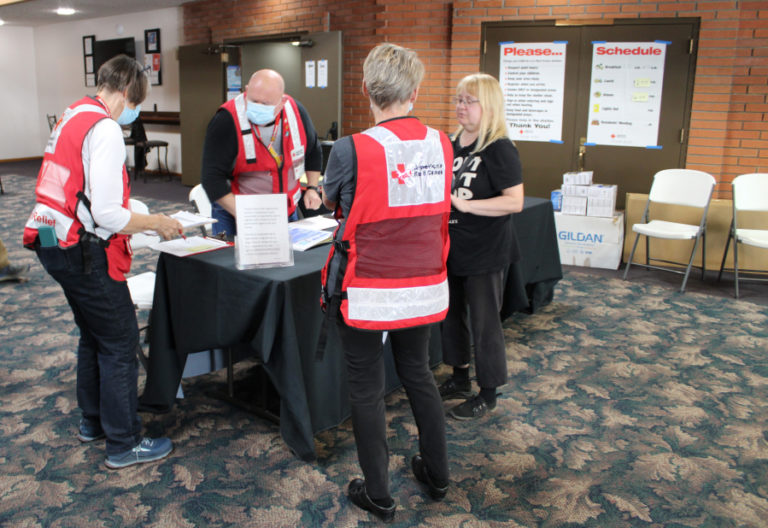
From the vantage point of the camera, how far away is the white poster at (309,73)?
7.32 metres

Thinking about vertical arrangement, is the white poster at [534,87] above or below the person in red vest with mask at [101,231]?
above

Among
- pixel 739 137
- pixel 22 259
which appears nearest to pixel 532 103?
pixel 739 137

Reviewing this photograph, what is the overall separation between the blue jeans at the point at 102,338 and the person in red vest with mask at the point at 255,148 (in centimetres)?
83

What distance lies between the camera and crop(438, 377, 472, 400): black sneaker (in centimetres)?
286

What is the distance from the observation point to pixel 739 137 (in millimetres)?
5156

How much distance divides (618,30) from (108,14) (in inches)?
354

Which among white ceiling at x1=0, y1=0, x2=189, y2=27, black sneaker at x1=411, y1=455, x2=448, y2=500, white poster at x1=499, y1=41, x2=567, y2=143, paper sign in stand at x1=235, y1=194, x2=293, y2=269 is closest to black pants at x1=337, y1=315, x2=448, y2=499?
black sneaker at x1=411, y1=455, x2=448, y2=500

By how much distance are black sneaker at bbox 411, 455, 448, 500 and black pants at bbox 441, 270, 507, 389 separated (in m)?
0.53

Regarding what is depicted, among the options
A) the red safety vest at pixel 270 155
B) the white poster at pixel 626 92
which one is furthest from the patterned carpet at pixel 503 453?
the white poster at pixel 626 92

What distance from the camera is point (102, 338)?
2176mm

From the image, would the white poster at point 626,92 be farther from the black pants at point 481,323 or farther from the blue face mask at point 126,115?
the blue face mask at point 126,115

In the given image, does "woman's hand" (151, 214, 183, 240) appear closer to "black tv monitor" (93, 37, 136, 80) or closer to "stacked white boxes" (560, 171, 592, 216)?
"stacked white boxes" (560, 171, 592, 216)

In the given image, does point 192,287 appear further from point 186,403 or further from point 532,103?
point 532,103

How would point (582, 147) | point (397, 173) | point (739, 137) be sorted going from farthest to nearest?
point (582, 147)
point (739, 137)
point (397, 173)
